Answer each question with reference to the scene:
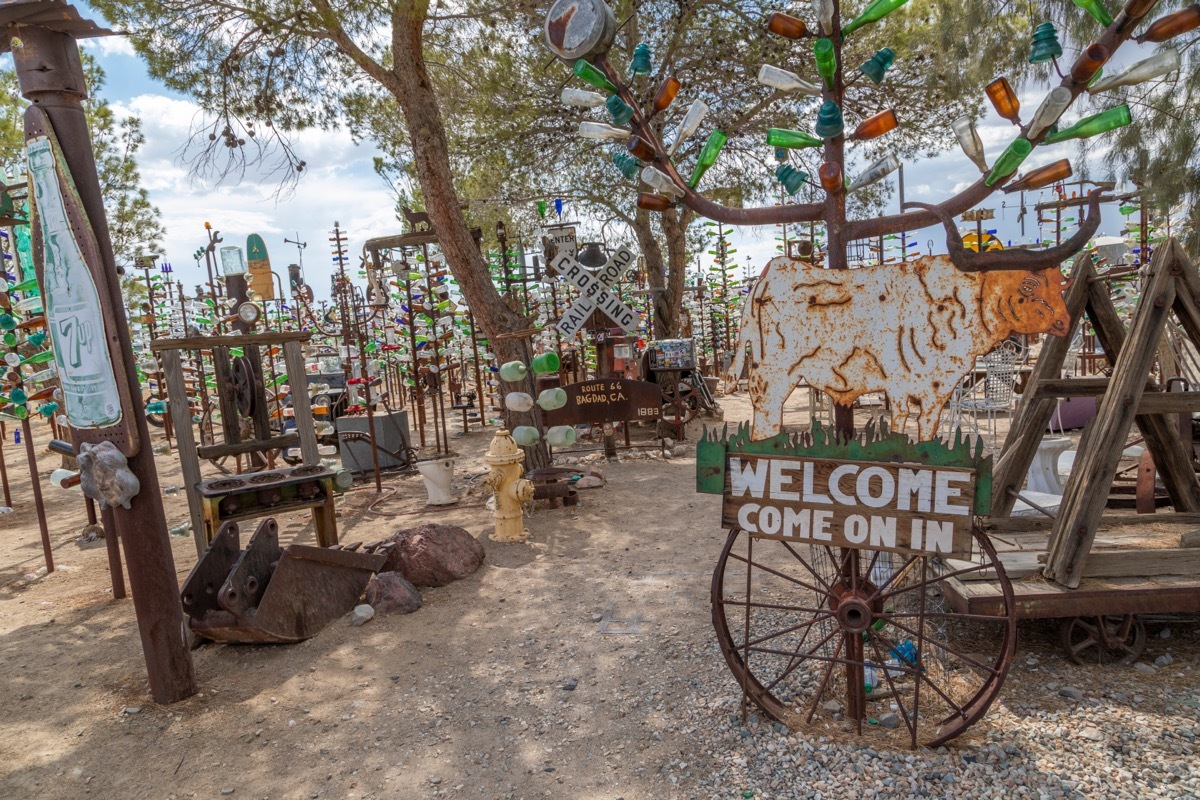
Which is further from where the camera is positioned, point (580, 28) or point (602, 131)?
point (602, 131)

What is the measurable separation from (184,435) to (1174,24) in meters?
5.44

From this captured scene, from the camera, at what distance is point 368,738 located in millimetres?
3217

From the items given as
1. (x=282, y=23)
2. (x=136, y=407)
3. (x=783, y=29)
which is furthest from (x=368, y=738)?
(x=282, y=23)

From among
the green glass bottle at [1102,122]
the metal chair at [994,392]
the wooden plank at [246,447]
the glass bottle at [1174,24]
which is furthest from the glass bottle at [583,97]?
the metal chair at [994,392]

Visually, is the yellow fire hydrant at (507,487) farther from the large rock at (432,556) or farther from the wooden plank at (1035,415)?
the wooden plank at (1035,415)

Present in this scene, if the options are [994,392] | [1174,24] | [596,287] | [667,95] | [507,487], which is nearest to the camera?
[1174,24]

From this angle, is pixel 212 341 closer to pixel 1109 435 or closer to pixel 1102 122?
pixel 1102 122

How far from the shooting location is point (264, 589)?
424cm

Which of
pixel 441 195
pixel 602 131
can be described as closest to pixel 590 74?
pixel 602 131

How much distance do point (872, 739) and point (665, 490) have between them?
4468 millimetres

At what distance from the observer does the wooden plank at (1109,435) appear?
3.14m

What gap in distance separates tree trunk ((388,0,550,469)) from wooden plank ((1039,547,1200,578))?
15.1 feet

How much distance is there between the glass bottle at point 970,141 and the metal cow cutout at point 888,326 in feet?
1.12

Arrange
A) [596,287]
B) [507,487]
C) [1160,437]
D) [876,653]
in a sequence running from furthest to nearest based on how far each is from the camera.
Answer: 1. [596,287]
2. [507,487]
3. [1160,437]
4. [876,653]
